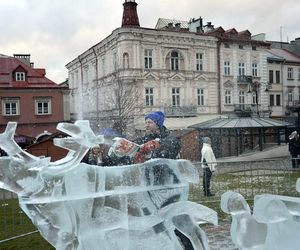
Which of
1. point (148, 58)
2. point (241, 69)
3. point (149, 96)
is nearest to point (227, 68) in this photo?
point (241, 69)

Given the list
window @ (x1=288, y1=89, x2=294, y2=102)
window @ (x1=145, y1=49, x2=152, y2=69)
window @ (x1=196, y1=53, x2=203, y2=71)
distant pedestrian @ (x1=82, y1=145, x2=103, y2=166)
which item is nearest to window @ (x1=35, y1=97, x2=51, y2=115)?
window @ (x1=145, y1=49, x2=152, y2=69)

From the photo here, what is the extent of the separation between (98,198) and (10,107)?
91.6 ft

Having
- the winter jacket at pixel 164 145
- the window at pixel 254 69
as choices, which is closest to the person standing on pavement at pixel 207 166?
the winter jacket at pixel 164 145

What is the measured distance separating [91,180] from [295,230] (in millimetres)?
1793

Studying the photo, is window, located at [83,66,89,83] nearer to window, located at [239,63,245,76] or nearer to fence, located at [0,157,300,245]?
window, located at [239,63,245,76]

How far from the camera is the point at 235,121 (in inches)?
871

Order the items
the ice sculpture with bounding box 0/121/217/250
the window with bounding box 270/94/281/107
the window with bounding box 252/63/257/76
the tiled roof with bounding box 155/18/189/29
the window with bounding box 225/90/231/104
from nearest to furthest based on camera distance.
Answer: the ice sculpture with bounding box 0/121/217/250, the window with bounding box 225/90/231/104, the tiled roof with bounding box 155/18/189/29, the window with bounding box 252/63/257/76, the window with bounding box 270/94/281/107

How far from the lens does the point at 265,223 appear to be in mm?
3602

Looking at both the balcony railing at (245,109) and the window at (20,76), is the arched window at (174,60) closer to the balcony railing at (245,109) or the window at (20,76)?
the balcony railing at (245,109)

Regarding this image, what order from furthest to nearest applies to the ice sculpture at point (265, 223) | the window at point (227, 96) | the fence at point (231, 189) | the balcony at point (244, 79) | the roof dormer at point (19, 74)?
1. the balcony at point (244, 79)
2. the window at point (227, 96)
3. the roof dormer at point (19, 74)
4. the fence at point (231, 189)
5. the ice sculpture at point (265, 223)

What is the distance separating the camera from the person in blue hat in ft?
12.8

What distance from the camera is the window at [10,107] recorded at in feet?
97.2

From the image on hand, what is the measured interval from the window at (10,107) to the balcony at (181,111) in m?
10.6

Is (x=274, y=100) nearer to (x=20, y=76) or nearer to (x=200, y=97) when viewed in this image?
(x=200, y=97)
